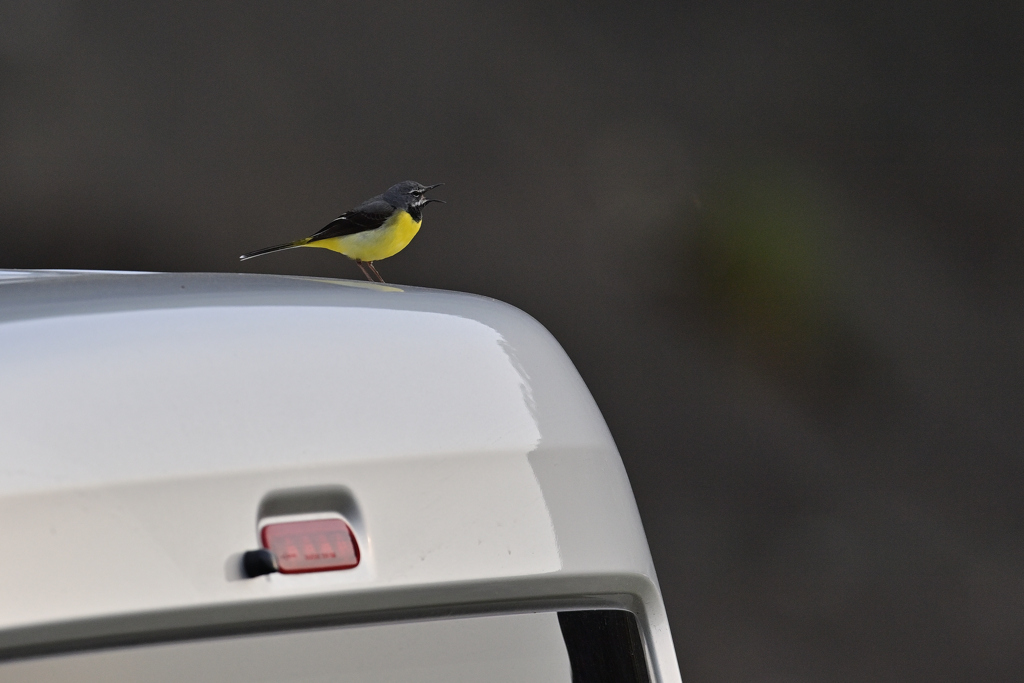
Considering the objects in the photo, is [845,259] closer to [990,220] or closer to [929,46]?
[990,220]

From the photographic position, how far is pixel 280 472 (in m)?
0.85

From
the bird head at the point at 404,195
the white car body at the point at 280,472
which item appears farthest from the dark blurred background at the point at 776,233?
the white car body at the point at 280,472

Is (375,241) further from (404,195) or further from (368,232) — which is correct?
(404,195)

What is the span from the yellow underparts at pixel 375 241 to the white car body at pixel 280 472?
3732 millimetres

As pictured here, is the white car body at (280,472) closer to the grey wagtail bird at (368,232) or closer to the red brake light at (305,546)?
the red brake light at (305,546)

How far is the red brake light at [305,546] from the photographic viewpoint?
2.72 feet

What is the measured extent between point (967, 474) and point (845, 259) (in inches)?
59.9

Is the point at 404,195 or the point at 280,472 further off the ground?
the point at 404,195

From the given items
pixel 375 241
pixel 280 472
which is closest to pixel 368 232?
pixel 375 241

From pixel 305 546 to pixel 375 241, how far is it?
159 inches

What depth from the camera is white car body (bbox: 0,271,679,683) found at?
2.62ft

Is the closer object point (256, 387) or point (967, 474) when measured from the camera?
point (256, 387)

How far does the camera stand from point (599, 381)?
672 centimetres

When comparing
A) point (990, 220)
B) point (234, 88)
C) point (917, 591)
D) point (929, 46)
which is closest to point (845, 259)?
point (990, 220)
